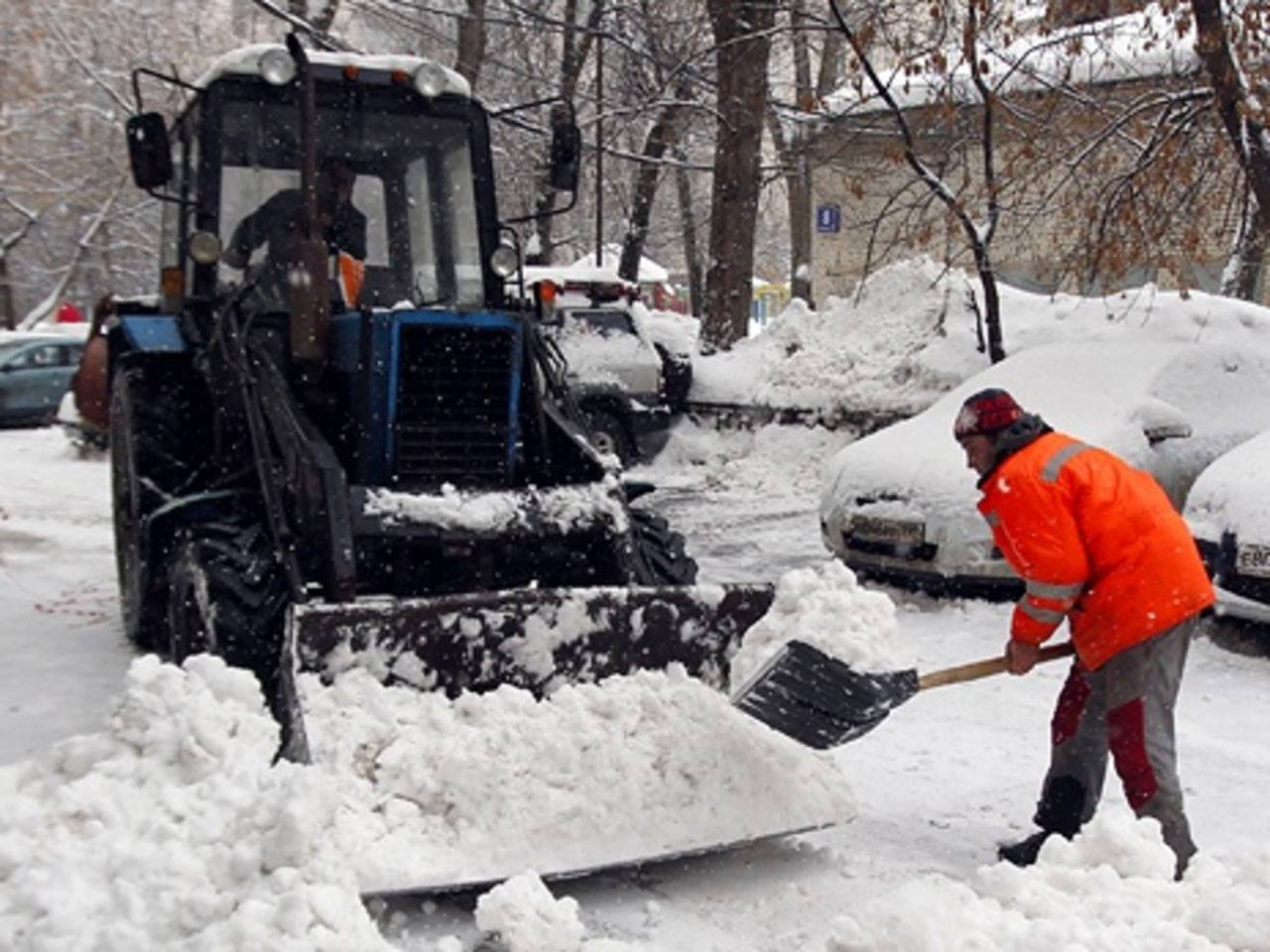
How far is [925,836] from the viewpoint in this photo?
15.3ft

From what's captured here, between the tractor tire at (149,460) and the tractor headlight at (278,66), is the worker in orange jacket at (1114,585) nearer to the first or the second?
the tractor headlight at (278,66)

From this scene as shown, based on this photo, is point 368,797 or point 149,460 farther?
point 149,460

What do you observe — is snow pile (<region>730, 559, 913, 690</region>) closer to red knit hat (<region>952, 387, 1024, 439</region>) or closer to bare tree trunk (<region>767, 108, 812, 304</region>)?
red knit hat (<region>952, 387, 1024, 439</region>)

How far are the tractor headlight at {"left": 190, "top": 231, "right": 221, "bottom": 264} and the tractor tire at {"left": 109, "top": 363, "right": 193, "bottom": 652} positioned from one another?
76cm

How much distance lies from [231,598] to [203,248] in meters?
1.71

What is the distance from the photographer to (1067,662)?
22.3ft

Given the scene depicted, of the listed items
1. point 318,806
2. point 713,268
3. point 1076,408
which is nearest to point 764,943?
point 318,806

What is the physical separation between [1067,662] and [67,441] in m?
13.7

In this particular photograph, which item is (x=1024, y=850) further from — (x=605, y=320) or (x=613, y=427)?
(x=605, y=320)

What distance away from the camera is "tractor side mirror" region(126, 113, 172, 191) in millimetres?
5770

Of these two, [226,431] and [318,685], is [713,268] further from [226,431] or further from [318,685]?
[318,685]

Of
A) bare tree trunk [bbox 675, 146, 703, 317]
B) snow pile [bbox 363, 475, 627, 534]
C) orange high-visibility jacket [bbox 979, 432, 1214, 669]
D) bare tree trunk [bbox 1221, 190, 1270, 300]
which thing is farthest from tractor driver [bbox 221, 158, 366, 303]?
bare tree trunk [bbox 675, 146, 703, 317]

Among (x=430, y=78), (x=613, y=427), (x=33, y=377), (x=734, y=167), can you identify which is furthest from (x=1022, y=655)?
(x=33, y=377)

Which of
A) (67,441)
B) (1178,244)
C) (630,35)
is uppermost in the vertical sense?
(630,35)
